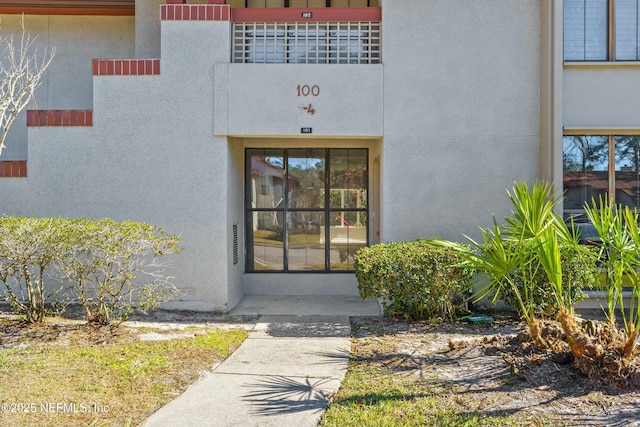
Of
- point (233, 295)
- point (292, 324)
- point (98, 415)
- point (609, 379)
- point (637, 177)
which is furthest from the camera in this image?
point (233, 295)

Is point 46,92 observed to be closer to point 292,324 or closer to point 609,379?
point 292,324

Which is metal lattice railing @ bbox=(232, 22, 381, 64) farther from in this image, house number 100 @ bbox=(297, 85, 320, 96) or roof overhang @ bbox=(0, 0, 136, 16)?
roof overhang @ bbox=(0, 0, 136, 16)

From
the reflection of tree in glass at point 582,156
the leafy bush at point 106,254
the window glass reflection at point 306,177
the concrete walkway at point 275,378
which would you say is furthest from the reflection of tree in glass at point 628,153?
the leafy bush at point 106,254

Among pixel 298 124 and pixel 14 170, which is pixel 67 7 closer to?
pixel 14 170

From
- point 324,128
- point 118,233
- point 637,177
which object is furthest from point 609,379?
point 118,233

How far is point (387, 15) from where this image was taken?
317 inches

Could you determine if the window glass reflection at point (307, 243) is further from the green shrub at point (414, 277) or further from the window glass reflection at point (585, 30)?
the window glass reflection at point (585, 30)

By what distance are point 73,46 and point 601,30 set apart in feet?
31.7

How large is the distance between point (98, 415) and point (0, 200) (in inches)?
214

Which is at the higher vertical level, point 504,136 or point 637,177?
point 504,136

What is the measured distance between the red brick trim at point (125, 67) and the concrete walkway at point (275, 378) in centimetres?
417

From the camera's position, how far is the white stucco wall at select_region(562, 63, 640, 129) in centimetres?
791

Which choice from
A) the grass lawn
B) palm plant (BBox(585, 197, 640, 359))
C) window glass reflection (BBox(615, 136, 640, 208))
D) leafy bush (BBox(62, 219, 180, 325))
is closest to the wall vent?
leafy bush (BBox(62, 219, 180, 325))

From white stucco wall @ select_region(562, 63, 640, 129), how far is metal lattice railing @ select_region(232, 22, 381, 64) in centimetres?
315
